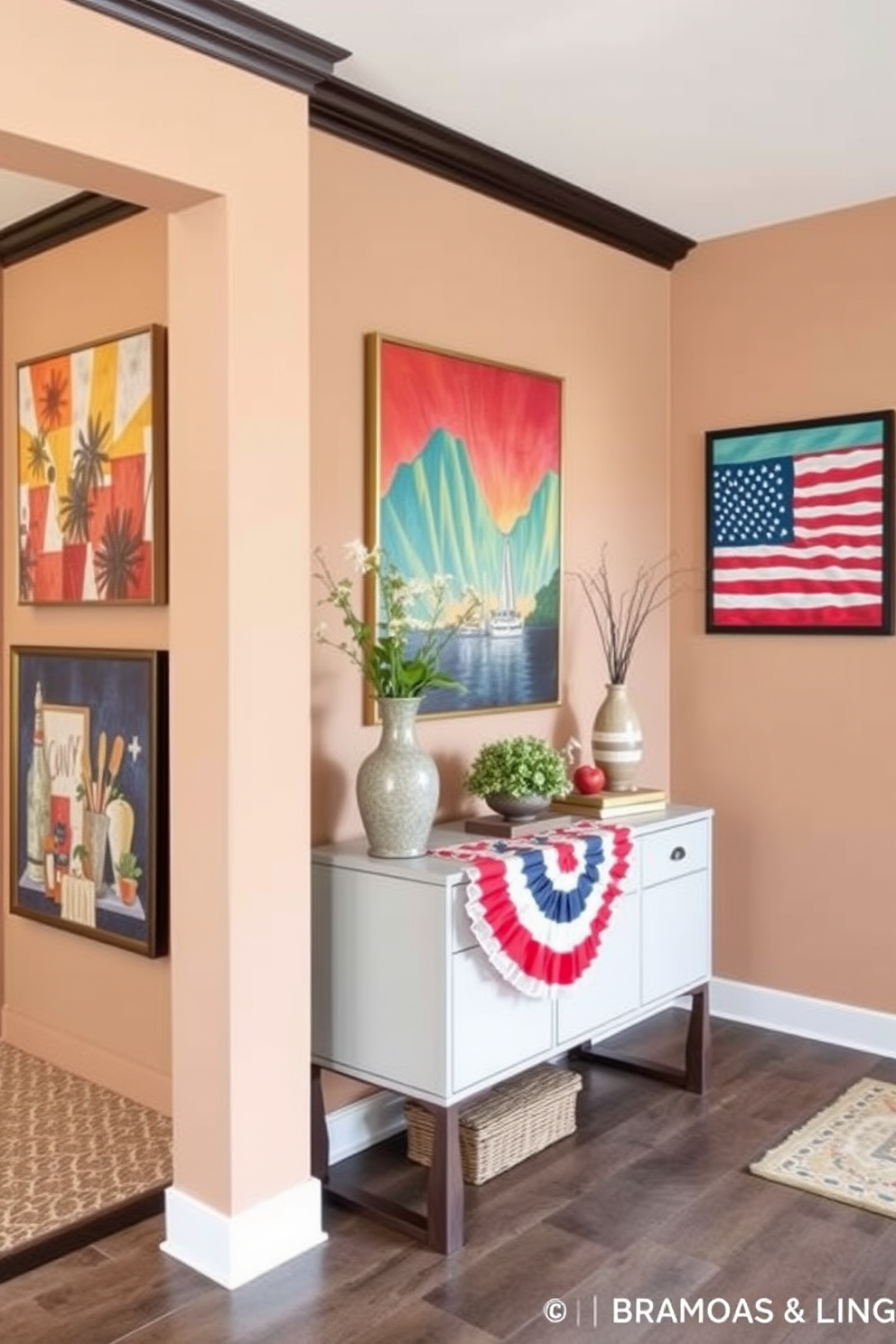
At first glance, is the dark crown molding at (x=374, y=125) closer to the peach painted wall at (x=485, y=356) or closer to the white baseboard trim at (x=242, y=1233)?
the peach painted wall at (x=485, y=356)

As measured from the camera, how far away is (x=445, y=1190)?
264 cm

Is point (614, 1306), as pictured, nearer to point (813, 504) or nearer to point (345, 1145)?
point (345, 1145)

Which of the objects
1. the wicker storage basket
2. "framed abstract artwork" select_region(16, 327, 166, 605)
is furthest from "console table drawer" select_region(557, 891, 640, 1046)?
"framed abstract artwork" select_region(16, 327, 166, 605)

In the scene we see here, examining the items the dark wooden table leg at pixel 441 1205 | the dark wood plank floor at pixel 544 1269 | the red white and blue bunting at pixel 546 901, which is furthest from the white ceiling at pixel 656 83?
the dark wood plank floor at pixel 544 1269

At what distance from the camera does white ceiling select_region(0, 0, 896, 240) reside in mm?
2598

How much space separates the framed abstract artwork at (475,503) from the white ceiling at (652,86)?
23.7 inches

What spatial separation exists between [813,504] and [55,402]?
7.69ft

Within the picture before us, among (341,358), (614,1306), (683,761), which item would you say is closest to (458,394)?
(341,358)

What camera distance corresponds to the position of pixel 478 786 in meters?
3.19

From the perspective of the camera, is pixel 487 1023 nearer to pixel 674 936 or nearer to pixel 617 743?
pixel 674 936

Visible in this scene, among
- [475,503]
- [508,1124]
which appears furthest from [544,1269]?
[475,503]

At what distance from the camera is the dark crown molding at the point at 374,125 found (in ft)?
7.88

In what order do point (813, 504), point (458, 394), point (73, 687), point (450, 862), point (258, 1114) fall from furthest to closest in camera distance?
point (813, 504), point (73, 687), point (458, 394), point (450, 862), point (258, 1114)

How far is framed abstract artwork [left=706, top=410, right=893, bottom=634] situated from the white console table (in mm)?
1104
